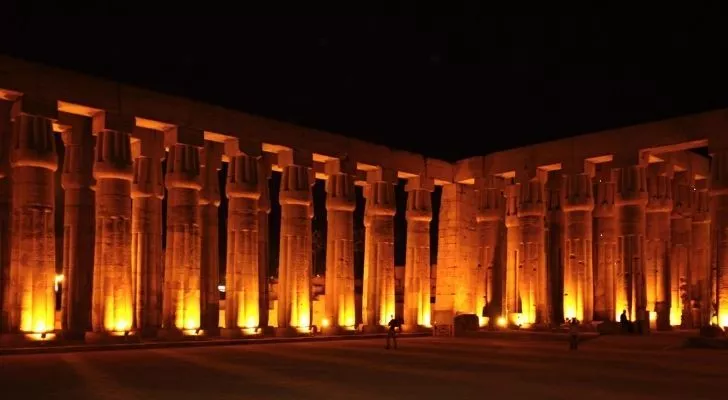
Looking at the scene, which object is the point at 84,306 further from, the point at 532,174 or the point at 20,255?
the point at 532,174

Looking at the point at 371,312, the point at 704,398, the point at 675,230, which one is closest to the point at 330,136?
the point at 371,312

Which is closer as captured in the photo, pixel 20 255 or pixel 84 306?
pixel 20 255

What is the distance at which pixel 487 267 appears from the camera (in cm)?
4094

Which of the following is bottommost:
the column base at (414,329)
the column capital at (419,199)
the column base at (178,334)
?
the column base at (414,329)

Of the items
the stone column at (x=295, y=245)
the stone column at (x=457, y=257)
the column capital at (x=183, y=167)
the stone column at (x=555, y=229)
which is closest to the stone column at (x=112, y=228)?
the column capital at (x=183, y=167)

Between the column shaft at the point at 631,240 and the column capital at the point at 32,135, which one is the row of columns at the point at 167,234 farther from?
the column shaft at the point at 631,240

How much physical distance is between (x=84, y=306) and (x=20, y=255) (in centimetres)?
368

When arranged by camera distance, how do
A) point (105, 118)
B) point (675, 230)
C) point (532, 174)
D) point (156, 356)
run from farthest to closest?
point (675, 230) < point (532, 174) < point (105, 118) < point (156, 356)

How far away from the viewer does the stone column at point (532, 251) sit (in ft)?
125

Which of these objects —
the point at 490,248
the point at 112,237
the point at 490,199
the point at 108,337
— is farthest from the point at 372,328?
the point at 112,237

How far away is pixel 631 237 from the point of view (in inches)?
1400

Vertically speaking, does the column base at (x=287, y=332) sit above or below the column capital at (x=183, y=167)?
below

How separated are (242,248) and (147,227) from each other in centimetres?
394

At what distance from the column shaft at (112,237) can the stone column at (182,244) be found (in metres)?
2.45
